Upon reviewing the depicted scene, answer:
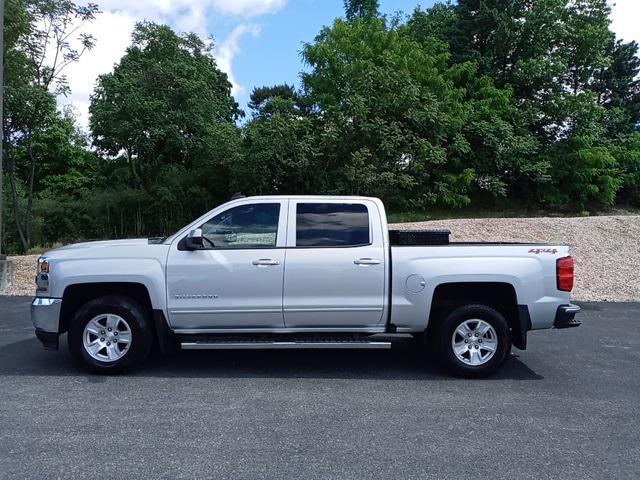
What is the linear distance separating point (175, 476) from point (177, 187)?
16707 millimetres

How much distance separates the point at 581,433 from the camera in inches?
181

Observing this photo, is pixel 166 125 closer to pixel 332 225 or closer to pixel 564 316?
pixel 332 225

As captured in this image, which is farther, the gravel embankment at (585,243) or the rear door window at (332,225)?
the gravel embankment at (585,243)

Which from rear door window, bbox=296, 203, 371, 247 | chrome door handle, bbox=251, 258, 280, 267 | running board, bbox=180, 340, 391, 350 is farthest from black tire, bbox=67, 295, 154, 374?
rear door window, bbox=296, 203, 371, 247

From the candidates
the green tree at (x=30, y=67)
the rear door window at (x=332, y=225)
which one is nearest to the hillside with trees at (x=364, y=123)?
the green tree at (x=30, y=67)

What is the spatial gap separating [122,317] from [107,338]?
0.96 ft

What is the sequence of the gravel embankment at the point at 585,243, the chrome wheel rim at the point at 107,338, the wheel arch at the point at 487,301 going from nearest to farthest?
the chrome wheel rim at the point at 107,338
the wheel arch at the point at 487,301
the gravel embankment at the point at 585,243

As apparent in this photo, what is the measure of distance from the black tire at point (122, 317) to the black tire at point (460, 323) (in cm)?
317

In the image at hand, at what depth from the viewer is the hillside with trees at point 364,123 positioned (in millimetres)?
17453

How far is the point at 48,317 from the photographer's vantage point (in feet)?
19.7

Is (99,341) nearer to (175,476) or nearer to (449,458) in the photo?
(175,476)

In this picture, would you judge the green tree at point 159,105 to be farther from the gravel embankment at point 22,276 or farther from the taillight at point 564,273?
the taillight at point 564,273

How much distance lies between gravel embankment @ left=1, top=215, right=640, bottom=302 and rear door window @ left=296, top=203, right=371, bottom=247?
7.80 meters

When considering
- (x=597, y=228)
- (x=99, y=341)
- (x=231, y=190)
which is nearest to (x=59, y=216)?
(x=231, y=190)
